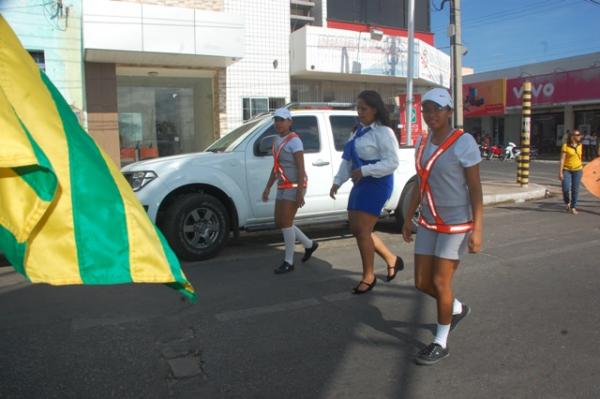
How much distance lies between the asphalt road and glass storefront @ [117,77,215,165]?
24.8 ft

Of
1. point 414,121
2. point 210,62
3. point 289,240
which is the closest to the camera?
point 289,240

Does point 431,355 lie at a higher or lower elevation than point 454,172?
lower

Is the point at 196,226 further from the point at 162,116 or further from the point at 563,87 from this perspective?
the point at 563,87

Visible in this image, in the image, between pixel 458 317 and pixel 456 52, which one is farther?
pixel 456 52

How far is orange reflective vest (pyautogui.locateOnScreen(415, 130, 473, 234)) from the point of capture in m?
3.58

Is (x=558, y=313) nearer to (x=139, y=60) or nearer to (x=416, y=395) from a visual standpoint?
(x=416, y=395)

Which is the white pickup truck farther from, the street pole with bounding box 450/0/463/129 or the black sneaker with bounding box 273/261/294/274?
the street pole with bounding box 450/0/463/129

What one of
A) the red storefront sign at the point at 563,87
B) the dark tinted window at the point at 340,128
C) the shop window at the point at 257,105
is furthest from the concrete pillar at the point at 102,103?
the red storefront sign at the point at 563,87

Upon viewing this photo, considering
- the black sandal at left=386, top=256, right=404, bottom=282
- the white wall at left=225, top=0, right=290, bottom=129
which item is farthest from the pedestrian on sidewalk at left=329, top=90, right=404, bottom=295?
the white wall at left=225, top=0, right=290, bottom=129

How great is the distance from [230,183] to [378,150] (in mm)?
2538

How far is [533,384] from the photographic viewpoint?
3312mm

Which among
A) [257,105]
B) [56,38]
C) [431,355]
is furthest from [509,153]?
[431,355]

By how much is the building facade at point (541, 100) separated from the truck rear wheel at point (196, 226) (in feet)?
84.1

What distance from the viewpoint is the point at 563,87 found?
28.3 m
